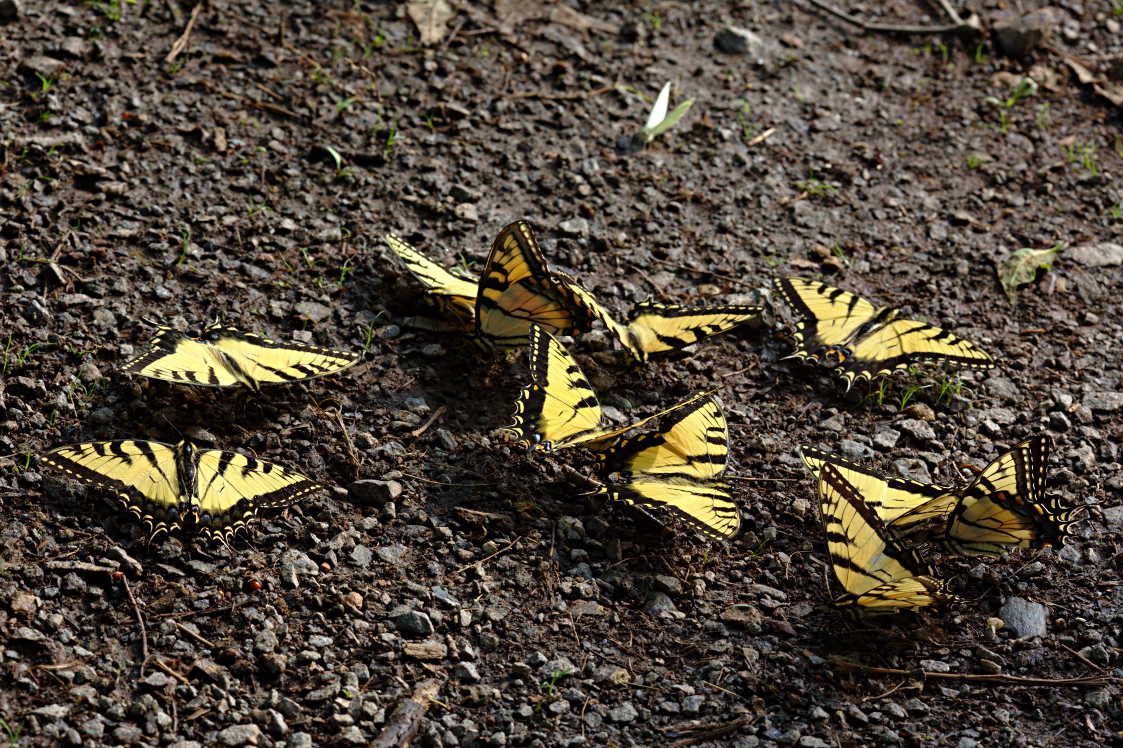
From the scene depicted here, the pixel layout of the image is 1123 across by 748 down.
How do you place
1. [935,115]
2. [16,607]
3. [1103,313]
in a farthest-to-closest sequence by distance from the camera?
1. [935,115]
2. [1103,313]
3. [16,607]

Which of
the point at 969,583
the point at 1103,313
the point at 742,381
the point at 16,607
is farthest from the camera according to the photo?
the point at 1103,313

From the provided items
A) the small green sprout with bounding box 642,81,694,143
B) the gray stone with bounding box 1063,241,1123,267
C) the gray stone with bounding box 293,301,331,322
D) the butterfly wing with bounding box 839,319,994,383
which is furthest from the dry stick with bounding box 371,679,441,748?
the gray stone with bounding box 1063,241,1123,267

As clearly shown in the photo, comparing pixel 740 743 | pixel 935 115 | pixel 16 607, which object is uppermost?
pixel 935 115

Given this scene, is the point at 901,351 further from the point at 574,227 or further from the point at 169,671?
the point at 169,671

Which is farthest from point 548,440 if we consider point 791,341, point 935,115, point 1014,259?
point 935,115

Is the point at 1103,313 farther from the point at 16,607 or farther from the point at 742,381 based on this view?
the point at 16,607

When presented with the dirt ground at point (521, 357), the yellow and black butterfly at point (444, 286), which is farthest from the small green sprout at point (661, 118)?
the yellow and black butterfly at point (444, 286)

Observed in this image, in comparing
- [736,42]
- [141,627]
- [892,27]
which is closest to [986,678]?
[141,627]

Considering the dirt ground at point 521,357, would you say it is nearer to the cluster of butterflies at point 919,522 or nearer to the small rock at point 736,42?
the small rock at point 736,42
